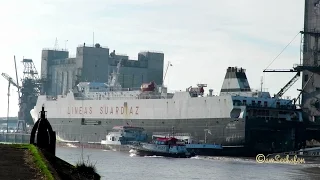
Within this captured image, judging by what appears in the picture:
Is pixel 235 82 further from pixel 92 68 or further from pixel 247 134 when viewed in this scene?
pixel 92 68

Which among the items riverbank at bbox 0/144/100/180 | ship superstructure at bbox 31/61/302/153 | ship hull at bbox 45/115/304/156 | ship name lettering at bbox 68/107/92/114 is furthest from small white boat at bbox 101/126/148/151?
riverbank at bbox 0/144/100/180

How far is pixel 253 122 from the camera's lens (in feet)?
281

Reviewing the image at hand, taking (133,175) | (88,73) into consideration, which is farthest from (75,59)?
(133,175)

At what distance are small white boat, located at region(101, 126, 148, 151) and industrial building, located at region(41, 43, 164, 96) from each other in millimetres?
37274

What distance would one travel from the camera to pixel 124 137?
3713 inches

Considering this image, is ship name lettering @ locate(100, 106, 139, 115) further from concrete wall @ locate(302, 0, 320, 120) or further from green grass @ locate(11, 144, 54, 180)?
green grass @ locate(11, 144, 54, 180)

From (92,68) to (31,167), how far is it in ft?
395

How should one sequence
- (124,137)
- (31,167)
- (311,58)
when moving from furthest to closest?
(311,58)
(124,137)
(31,167)

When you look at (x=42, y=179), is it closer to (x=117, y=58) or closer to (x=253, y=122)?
(x=253, y=122)

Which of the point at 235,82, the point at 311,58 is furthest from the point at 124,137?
the point at 311,58

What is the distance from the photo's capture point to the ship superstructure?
86312mm

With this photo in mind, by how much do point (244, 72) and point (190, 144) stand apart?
13.4 meters

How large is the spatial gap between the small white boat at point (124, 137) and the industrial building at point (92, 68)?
37274mm

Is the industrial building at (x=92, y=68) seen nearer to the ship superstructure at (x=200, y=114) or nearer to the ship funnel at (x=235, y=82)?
the ship superstructure at (x=200, y=114)
